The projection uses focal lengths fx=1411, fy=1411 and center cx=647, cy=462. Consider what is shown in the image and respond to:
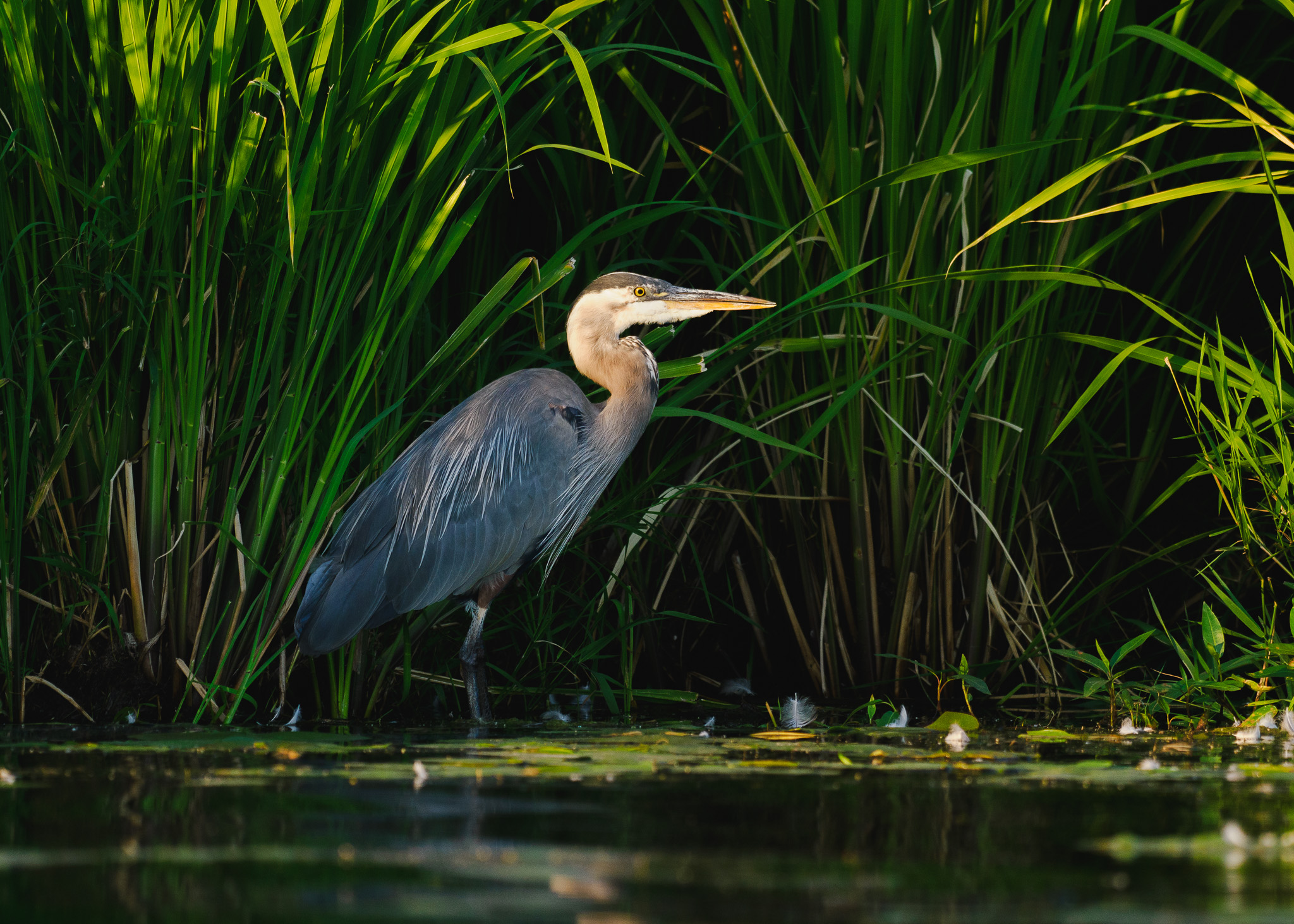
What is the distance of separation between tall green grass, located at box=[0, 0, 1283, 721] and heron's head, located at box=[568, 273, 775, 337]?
0.11m

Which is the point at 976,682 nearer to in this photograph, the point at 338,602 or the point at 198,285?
the point at 338,602

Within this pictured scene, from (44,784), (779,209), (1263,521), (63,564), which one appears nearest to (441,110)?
(779,209)

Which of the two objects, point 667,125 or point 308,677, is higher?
point 667,125

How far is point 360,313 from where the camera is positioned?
400 cm

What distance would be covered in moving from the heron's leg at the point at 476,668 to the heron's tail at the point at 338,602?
0.36m

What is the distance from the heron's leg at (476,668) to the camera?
4027mm

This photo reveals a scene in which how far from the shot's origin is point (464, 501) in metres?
4.29

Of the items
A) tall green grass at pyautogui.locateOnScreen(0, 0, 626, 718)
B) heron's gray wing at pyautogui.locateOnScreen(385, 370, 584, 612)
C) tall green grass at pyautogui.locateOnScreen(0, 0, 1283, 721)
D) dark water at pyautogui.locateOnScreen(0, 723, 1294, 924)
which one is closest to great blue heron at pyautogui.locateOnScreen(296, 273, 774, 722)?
heron's gray wing at pyautogui.locateOnScreen(385, 370, 584, 612)

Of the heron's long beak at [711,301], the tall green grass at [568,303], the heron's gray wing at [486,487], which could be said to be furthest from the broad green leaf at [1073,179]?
the heron's gray wing at [486,487]

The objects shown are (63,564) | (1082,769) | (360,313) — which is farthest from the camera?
(360,313)

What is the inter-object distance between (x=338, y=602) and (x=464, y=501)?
2.05 feet

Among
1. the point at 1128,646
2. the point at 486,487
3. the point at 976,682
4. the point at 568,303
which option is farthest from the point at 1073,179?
the point at 486,487

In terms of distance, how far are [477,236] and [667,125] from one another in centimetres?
71

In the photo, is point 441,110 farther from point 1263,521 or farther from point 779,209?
point 1263,521
